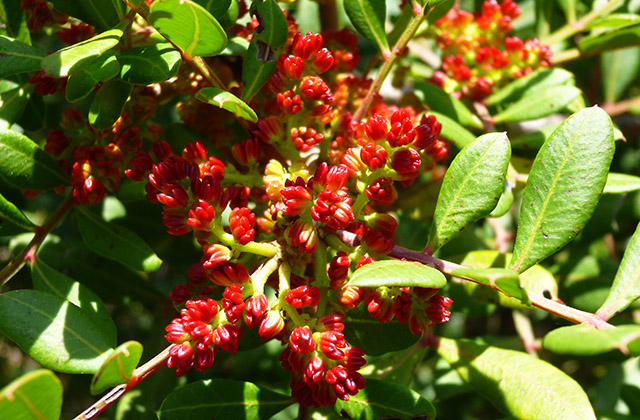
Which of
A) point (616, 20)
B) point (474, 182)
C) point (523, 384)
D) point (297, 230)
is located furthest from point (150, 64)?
point (616, 20)

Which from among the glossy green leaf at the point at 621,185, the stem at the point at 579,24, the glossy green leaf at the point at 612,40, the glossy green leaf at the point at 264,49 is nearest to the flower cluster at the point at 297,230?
the glossy green leaf at the point at 264,49

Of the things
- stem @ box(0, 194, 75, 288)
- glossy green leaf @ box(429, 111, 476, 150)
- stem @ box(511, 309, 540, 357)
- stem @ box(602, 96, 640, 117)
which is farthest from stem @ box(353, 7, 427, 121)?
stem @ box(602, 96, 640, 117)

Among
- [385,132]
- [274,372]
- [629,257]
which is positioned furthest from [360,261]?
[274,372]

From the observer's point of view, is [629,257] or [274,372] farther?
[274,372]

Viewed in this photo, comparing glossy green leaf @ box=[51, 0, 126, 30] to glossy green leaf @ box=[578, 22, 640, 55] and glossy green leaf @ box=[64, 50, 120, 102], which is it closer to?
glossy green leaf @ box=[64, 50, 120, 102]

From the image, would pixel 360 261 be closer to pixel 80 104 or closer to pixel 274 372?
pixel 274 372

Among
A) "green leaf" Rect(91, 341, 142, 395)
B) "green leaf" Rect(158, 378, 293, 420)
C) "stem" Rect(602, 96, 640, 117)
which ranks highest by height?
"green leaf" Rect(91, 341, 142, 395)
